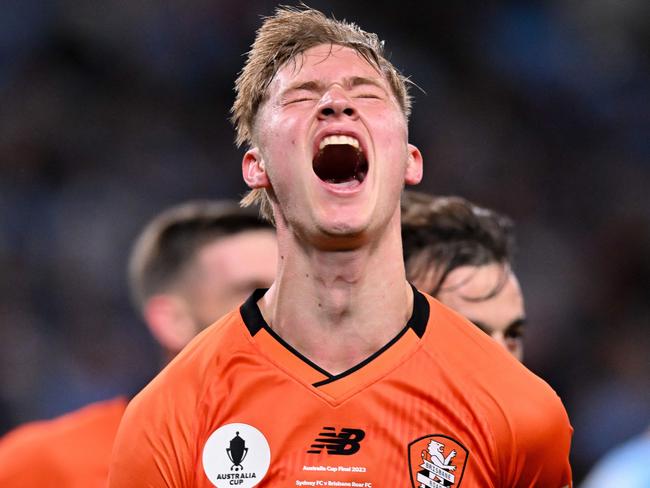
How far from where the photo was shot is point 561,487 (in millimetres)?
2883

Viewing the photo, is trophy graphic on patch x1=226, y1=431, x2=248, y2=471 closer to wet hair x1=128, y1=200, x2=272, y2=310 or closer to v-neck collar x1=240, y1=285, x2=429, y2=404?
v-neck collar x1=240, y1=285, x2=429, y2=404

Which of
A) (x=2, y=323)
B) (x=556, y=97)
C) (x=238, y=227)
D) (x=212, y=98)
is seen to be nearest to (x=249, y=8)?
(x=212, y=98)

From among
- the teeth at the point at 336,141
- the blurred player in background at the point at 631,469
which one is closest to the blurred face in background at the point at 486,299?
the blurred player in background at the point at 631,469

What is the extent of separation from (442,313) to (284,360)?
0.47m

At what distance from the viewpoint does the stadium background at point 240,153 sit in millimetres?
7852

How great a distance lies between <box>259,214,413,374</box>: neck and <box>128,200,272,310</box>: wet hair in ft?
8.26

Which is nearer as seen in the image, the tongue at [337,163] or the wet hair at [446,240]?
the tongue at [337,163]

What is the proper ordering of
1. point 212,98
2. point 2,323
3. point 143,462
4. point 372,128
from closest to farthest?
1. point 143,462
2. point 372,128
3. point 2,323
4. point 212,98

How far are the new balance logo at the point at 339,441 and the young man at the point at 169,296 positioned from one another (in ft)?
6.90

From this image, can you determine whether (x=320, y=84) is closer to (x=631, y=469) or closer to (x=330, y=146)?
(x=330, y=146)

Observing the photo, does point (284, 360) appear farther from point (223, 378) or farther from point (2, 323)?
point (2, 323)

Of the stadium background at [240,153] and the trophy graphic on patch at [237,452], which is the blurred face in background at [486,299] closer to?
the trophy graphic on patch at [237,452]

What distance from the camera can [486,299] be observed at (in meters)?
4.22

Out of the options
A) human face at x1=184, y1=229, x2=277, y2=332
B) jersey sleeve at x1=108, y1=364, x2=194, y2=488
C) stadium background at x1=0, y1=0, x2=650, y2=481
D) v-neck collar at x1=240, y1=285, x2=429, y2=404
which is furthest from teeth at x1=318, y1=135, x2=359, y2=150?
stadium background at x1=0, y1=0, x2=650, y2=481
